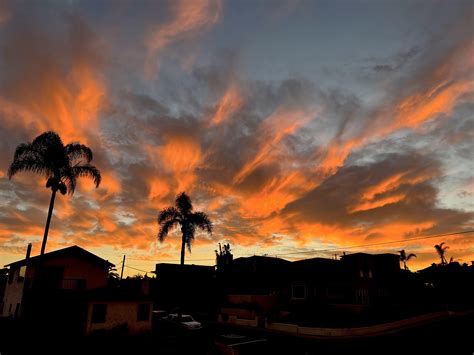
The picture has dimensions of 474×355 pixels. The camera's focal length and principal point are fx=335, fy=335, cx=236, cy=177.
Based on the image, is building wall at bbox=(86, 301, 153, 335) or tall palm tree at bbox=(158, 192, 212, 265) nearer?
building wall at bbox=(86, 301, 153, 335)

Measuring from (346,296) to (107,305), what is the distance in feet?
100

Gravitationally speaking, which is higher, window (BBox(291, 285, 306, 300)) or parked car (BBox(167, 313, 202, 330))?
window (BBox(291, 285, 306, 300))

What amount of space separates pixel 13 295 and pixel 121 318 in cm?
1648

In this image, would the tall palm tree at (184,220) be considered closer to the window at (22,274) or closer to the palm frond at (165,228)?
the palm frond at (165,228)

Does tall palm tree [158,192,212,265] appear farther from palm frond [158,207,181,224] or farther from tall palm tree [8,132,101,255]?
tall palm tree [8,132,101,255]

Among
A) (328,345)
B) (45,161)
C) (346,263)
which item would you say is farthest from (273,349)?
(45,161)

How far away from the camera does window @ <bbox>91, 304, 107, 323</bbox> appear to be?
31.2 meters

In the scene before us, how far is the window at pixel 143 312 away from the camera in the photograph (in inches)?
1315

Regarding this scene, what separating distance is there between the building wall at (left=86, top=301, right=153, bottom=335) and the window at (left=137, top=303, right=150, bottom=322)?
234 millimetres

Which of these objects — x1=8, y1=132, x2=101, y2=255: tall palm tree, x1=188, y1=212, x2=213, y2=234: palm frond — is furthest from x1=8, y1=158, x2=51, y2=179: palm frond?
x1=188, y1=212, x2=213, y2=234: palm frond

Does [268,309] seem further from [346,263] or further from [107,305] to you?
[107,305]

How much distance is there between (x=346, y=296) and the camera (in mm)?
45375

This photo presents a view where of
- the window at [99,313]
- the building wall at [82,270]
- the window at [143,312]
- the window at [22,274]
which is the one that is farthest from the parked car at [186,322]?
the window at [22,274]

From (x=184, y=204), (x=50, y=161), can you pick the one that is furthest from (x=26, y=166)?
(x=184, y=204)
